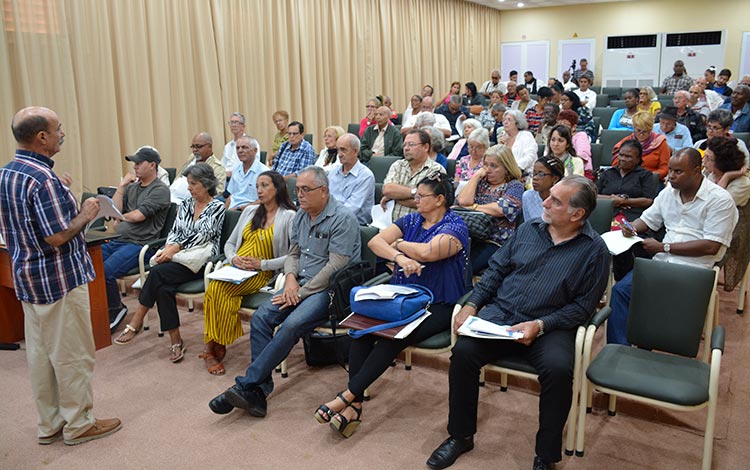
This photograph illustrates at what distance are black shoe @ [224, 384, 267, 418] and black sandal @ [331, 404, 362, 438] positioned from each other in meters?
0.46

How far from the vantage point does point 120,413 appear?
10.4 ft

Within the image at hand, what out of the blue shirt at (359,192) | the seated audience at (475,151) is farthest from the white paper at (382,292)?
the seated audience at (475,151)

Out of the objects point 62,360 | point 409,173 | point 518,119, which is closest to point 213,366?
point 62,360

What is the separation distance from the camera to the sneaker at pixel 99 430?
287 centimetres

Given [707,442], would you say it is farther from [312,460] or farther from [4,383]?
[4,383]

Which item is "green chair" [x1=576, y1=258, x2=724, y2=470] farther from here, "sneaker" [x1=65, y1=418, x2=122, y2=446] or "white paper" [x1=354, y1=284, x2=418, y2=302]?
"sneaker" [x1=65, y1=418, x2=122, y2=446]

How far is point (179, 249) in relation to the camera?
3922 mm

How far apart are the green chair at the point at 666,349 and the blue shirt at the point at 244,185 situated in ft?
11.5

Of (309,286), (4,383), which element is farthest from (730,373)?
→ (4,383)

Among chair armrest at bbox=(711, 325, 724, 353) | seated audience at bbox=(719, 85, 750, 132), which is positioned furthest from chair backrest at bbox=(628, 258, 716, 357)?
seated audience at bbox=(719, 85, 750, 132)

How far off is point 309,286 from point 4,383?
6.17ft

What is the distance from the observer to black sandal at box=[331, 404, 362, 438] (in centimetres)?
280

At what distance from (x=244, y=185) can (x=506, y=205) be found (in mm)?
2589

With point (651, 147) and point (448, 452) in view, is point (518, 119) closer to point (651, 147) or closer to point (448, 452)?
point (651, 147)
